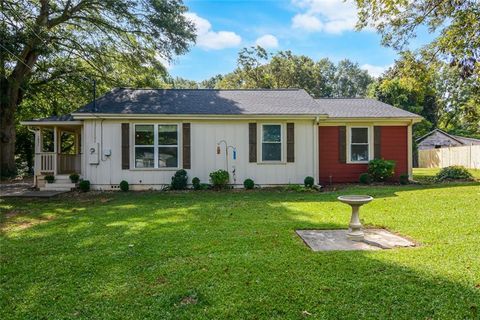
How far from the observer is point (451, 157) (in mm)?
25078

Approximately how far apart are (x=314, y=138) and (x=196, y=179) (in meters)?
4.61

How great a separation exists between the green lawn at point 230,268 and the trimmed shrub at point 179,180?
3988 mm

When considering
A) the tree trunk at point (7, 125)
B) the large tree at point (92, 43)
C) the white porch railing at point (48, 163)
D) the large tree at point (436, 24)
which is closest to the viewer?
the large tree at point (436, 24)

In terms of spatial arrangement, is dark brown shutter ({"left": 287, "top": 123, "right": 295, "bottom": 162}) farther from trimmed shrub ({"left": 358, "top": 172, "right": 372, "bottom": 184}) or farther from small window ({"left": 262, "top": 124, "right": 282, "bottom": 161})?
trimmed shrub ({"left": 358, "top": 172, "right": 372, "bottom": 184})

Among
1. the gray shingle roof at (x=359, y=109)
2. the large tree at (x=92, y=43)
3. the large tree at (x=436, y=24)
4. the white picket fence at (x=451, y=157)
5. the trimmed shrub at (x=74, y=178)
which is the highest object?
the large tree at (x=92, y=43)

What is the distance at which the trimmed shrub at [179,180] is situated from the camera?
11.3 metres

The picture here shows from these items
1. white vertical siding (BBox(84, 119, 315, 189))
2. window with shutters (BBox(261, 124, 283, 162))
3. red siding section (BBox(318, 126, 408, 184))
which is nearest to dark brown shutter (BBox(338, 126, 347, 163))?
red siding section (BBox(318, 126, 408, 184))

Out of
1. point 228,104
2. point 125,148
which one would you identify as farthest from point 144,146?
point 228,104

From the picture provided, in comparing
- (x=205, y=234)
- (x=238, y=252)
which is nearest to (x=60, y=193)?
(x=205, y=234)

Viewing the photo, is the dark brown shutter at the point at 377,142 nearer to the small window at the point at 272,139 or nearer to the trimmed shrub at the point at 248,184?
the small window at the point at 272,139

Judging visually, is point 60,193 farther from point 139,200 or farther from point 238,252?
Result: point 238,252

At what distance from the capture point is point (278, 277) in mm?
3578

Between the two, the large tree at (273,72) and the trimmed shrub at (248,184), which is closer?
the trimmed shrub at (248,184)

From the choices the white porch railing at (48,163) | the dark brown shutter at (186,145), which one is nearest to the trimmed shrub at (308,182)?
the dark brown shutter at (186,145)
